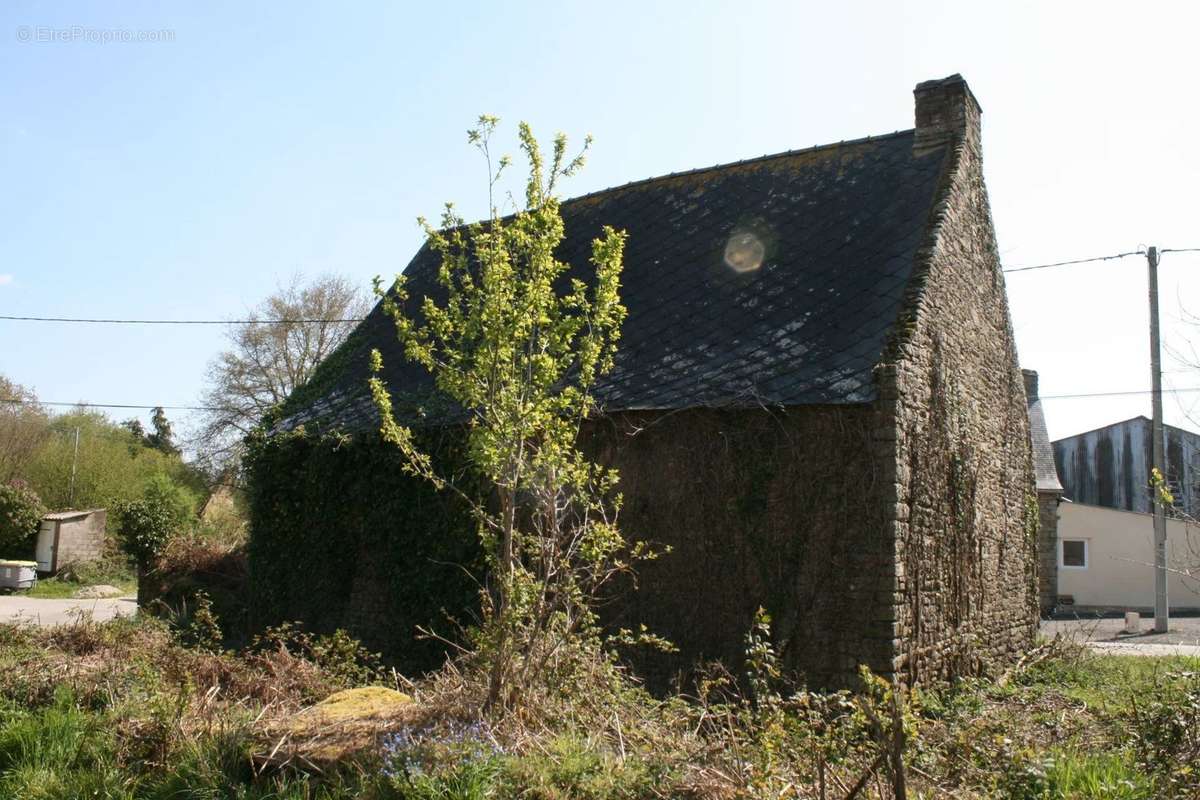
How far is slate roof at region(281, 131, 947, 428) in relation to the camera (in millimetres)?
10422

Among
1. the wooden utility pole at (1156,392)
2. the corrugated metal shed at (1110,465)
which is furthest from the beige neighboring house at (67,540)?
the corrugated metal shed at (1110,465)

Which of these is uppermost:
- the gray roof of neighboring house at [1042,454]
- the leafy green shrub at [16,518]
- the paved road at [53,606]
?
the gray roof of neighboring house at [1042,454]

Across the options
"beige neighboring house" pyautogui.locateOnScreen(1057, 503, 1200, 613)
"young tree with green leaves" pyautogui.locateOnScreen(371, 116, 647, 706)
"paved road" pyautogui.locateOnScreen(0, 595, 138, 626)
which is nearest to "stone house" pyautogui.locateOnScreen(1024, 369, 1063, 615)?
"beige neighboring house" pyautogui.locateOnScreen(1057, 503, 1200, 613)

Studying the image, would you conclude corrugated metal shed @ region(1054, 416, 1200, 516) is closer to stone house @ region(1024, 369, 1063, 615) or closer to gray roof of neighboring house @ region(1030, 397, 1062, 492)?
gray roof of neighboring house @ region(1030, 397, 1062, 492)

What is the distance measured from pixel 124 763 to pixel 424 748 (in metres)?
2.32

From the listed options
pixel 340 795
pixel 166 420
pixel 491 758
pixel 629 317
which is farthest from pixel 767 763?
pixel 166 420

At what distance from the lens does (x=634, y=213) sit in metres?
15.2

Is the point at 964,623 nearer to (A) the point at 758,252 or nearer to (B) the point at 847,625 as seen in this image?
(B) the point at 847,625

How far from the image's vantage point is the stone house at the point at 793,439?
31.7ft

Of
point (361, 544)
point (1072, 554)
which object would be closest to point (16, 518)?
point (361, 544)

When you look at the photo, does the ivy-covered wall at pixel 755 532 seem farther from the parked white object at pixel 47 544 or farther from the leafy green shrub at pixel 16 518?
the leafy green shrub at pixel 16 518

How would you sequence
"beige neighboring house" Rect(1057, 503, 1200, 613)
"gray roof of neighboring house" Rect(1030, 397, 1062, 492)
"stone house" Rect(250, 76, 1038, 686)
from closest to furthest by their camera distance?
"stone house" Rect(250, 76, 1038, 686)
"gray roof of neighboring house" Rect(1030, 397, 1062, 492)
"beige neighboring house" Rect(1057, 503, 1200, 613)

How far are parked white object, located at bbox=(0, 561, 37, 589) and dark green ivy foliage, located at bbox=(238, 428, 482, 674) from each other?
16491 mm

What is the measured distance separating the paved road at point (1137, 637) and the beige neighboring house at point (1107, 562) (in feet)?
13.6
